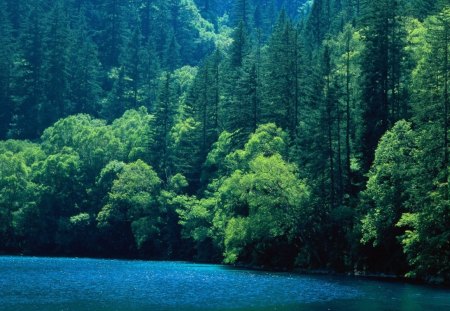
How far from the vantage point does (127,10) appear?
15800 centimetres

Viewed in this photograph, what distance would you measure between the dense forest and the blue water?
20.7 feet

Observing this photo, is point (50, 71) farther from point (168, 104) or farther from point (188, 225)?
point (188, 225)

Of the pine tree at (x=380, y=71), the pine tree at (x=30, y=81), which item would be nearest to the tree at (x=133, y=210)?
the pine tree at (x=380, y=71)

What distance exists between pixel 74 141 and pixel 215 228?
31.7 metres

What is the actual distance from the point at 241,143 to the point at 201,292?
42.1 m

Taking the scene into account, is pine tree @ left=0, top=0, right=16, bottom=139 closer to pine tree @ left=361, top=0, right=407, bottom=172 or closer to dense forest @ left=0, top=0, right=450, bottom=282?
dense forest @ left=0, top=0, right=450, bottom=282

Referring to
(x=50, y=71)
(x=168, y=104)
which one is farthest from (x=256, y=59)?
(x=50, y=71)

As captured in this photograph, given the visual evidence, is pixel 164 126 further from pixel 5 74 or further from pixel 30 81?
pixel 5 74

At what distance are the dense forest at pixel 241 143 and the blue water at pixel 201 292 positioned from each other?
20.7 ft

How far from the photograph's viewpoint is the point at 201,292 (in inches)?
1652

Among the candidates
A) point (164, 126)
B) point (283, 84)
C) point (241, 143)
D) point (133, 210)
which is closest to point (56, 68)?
point (164, 126)

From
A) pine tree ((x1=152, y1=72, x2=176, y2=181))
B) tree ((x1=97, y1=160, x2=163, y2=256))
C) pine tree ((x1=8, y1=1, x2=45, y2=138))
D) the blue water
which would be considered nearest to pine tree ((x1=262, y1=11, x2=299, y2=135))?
tree ((x1=97, y1=160, x2=163, y2=256))

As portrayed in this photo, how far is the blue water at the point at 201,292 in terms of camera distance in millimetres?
35031

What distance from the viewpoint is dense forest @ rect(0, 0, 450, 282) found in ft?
175
